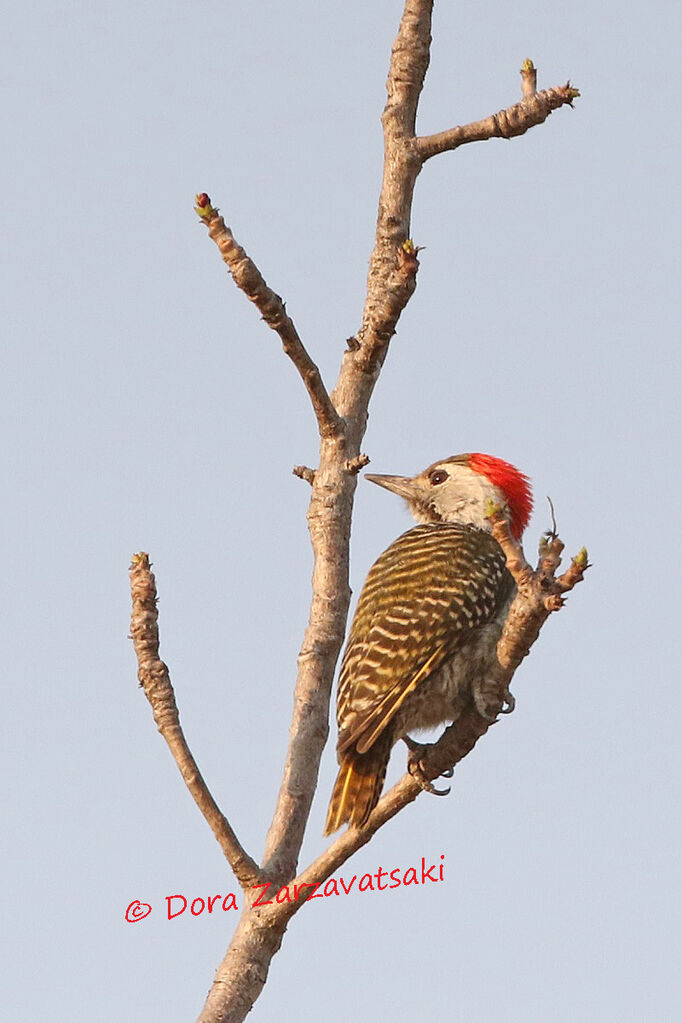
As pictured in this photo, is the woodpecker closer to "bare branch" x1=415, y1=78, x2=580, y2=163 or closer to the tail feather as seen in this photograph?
the tail feather

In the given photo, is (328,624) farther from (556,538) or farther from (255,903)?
(556,538)

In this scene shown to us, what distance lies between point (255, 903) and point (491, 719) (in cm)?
123

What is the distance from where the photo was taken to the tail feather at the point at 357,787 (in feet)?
18.4

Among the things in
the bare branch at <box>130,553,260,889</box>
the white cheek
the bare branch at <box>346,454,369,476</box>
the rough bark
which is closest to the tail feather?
the rough bark

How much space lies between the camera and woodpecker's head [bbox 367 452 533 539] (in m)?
8.50

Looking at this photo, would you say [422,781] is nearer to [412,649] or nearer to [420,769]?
[420,769]

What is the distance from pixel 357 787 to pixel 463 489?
321 cm

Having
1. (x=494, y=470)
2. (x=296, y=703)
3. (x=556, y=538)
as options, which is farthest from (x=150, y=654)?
(x=494, y=470)

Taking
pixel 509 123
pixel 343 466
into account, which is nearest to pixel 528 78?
pixel 509 123

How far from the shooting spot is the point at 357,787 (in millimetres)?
5738

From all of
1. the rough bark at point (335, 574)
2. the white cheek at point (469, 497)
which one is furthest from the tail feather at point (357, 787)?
the white cheek at point (469, 497)

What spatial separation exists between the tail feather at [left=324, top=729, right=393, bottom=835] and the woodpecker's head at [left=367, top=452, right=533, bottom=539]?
8.63ft

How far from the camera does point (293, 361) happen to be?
5590 millimetres

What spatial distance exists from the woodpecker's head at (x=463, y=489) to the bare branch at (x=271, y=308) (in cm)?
268
